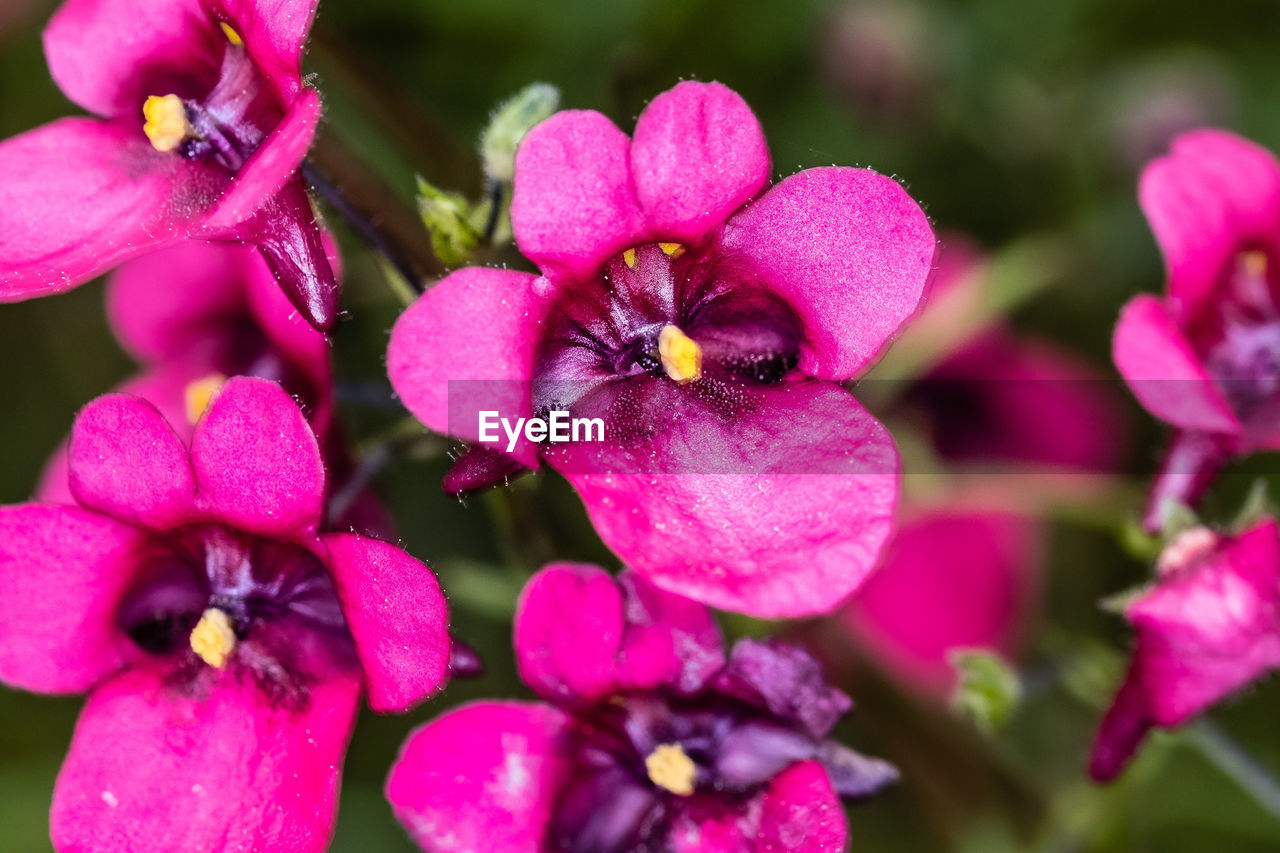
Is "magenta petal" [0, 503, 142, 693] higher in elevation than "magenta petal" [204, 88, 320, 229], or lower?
lower

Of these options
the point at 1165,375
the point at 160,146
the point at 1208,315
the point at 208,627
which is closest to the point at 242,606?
the point at 208,627

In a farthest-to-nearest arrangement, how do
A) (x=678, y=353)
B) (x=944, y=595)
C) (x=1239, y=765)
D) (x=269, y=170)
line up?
1. (x=944, y=595)
2. (x=1239, y=765)
3. (x=678, y=353)
4. (x=269, y=170)

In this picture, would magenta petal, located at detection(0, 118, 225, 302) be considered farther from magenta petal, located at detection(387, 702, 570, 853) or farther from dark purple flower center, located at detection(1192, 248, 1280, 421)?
dark purple flower center, located at detection(1192, 248, 1280, 421)

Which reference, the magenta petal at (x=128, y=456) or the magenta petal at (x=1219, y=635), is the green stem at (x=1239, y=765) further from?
the magenta petal at (x=128, y=456)

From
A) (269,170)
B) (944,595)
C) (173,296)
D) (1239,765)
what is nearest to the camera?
(269,170)

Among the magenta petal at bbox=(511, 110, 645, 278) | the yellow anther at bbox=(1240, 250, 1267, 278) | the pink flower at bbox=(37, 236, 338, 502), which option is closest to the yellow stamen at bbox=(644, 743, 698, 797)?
the magenta petal at bbox=(511, 110, 645, 278)

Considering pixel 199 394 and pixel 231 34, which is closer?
pixel 231 34

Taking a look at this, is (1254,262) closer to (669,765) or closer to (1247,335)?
(1247,335)
